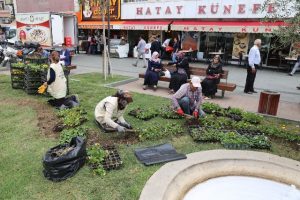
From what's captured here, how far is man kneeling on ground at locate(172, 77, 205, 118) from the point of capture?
649 cm

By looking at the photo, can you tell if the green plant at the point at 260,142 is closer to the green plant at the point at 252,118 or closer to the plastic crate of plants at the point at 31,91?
the green plant at the point at 252,118

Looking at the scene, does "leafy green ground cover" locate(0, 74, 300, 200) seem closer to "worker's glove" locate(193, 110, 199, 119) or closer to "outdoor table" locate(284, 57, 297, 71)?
"worker's glove" locate(193, 110, 199, 119)

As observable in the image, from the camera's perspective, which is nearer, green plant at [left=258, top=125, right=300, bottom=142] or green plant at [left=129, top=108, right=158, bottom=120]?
green plant at [left=258, top=125, right=300, bottom=142]

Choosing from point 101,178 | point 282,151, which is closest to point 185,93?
point 282,151

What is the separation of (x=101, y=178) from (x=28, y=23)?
1777cm

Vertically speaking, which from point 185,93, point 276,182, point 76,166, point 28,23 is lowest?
point 276,182

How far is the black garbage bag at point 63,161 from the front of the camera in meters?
4.14

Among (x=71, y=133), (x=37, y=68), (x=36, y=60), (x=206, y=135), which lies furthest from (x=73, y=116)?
(x=36, y=60)

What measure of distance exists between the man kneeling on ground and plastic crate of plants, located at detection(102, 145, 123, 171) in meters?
1.99

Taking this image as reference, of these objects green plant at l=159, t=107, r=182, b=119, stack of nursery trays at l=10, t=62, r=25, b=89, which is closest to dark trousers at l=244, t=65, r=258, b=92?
green plant at l=159, t=107, r=182, b=119

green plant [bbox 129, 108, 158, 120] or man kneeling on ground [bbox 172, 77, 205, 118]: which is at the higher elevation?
man kneeling on ground [bbox 172, 77, 205, 118]

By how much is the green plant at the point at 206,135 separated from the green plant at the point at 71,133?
2.23 metres

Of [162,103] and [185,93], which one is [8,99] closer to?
[162,103]

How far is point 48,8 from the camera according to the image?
63.7 ft
